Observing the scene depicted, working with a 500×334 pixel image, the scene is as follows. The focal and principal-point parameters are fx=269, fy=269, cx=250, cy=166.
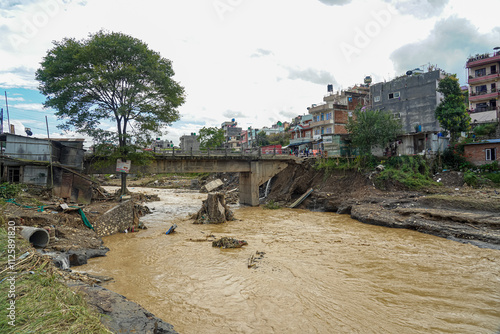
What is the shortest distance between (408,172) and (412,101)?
17867 mm

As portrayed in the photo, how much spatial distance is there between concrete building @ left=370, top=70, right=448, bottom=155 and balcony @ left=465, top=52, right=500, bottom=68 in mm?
7209

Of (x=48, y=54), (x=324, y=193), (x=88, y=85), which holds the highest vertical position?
(x=48, y=54)

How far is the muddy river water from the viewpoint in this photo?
6.92m

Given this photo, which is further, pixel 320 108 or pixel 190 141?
pixel 190 141

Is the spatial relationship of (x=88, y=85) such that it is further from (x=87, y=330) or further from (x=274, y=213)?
(x=87, y=330)

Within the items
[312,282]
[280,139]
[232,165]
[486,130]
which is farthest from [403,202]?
[280,139]

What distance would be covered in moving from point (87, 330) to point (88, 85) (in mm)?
22058

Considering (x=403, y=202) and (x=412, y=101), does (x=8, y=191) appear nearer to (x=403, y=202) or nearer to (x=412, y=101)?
(x=403, y=202)

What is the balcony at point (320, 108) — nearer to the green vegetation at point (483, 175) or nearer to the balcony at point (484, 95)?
the balcony at point (484, 95)

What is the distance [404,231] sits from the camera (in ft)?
55.4

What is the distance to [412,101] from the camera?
38.0 meters

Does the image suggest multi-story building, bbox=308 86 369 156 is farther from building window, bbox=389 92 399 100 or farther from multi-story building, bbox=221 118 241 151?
multi-story building, bbox=221 118 241 151

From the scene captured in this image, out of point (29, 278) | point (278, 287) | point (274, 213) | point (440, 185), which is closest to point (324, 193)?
point (274, 213)

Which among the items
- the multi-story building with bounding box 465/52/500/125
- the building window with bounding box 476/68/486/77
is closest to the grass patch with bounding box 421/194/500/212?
the multi-story building with bounding box 465/52/500/125
